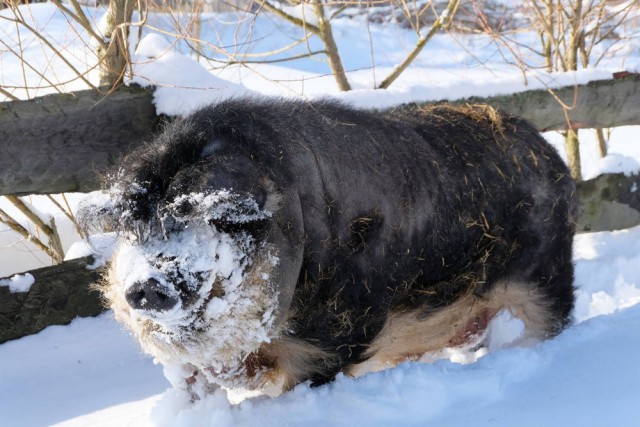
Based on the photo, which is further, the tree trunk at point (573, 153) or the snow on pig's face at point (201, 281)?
the tree trunk at point (573, 153)

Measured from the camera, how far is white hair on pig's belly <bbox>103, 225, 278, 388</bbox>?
2.40 m

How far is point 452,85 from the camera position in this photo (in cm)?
488

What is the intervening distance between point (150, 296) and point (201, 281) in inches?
6.9

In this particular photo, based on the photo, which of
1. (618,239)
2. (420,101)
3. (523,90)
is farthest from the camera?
(618,239)

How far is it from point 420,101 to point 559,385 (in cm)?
240

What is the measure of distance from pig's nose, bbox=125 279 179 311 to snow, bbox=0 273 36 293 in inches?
65.9

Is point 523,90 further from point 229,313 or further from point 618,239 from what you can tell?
point 229,313

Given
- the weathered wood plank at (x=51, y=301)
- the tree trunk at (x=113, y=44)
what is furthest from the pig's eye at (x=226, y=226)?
the tree trunk at (x=113, y=44)

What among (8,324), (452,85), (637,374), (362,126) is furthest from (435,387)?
(452,85)

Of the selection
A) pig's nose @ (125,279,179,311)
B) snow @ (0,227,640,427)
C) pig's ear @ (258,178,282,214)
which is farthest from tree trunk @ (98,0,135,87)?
pig's nose @ (125,279,179,311)

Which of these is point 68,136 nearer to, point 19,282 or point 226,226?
point 19,282

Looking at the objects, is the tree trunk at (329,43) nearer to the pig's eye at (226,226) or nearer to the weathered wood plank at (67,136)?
the weathered wood plank at (67,136)

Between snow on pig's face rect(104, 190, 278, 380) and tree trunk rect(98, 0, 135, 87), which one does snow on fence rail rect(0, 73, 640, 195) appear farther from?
snow on pig's face rect(104, 190, 278, 380)

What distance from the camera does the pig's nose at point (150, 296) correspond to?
2.31 metres
